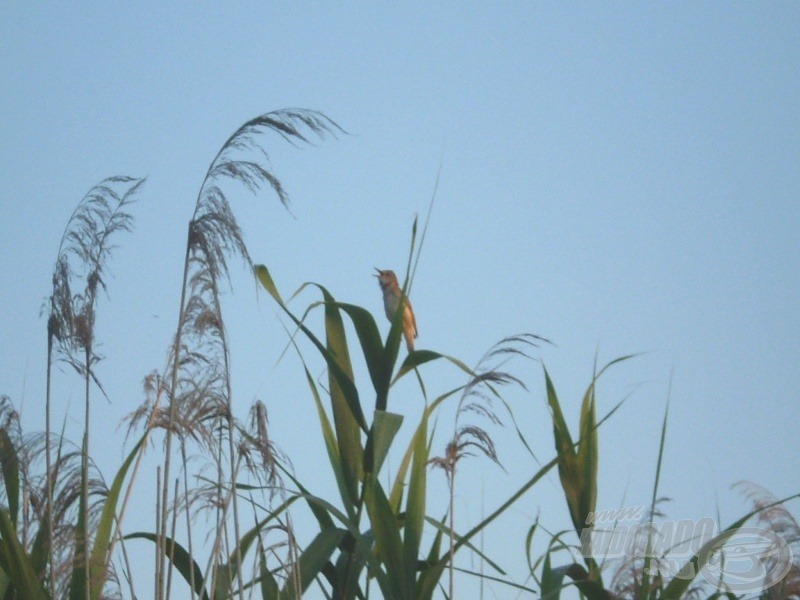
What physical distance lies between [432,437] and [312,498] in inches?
17.8

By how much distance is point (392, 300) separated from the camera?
8.36 meters

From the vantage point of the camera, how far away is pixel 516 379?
3268 mm

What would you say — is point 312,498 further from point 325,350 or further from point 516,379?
point 516,379

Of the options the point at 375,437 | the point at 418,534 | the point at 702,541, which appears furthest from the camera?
the point at 702,541

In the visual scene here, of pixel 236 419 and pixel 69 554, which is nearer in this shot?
pixel 69 554

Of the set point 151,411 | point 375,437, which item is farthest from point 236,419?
point 375,437

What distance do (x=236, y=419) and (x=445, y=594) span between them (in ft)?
2.87

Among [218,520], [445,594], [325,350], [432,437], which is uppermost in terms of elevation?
[325,350]

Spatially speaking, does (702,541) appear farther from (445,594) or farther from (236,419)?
(236,419)

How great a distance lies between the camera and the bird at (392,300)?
27.5 ft

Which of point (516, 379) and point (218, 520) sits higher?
point (516, 379)

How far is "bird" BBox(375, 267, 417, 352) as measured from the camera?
8383 mm

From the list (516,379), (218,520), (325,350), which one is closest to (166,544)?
(218,520)

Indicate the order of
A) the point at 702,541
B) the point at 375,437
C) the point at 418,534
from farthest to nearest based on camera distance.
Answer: the point at 702,541 → the point at 418,534 → the point at 375,437
